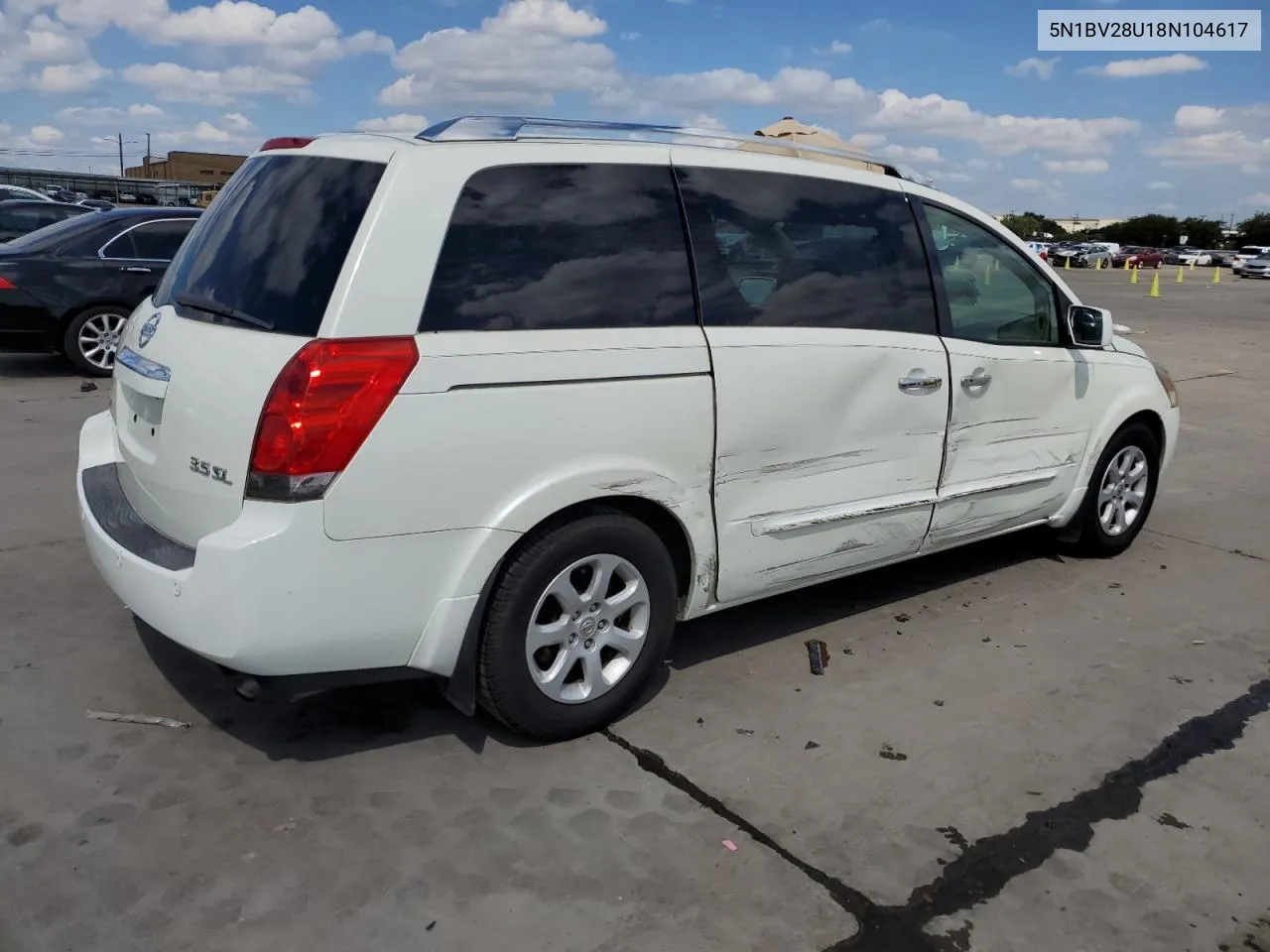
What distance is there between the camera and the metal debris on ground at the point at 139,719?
350 cm

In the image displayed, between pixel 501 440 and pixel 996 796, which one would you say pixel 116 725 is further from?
pixel 996 796

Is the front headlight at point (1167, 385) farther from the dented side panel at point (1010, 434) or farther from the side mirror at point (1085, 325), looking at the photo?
the side mirror at point (1085, 325)

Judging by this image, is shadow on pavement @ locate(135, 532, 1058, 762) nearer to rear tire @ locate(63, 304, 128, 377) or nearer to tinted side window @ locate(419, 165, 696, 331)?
tinted side window @ locate(419, 165, 696, 331)

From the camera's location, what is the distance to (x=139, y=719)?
353 centimetres

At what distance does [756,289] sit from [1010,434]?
1557 mm

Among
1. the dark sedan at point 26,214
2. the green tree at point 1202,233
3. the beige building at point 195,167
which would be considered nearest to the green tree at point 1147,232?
the green tree at point 1202,233

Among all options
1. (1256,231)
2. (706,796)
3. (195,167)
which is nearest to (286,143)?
(706,796)

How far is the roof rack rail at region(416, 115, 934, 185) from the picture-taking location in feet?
10.8

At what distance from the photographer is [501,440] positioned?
3039 mm

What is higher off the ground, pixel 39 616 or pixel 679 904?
pixel 39 616

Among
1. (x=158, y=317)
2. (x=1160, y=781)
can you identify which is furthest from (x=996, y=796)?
(x=158, y=317)

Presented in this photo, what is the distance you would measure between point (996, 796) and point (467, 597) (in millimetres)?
1680

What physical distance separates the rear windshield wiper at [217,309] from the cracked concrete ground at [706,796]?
1321 millimetres

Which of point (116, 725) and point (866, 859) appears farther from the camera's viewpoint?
point (116, 725)
